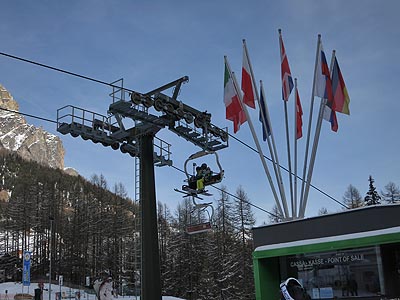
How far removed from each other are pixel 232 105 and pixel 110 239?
7014cm

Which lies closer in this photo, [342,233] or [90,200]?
[342,233]

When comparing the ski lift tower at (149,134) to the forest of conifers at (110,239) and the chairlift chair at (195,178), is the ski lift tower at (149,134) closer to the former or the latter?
the chairlift chair at (195,178)

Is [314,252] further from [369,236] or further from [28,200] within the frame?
[28,200]

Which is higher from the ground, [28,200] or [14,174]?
[14,174]

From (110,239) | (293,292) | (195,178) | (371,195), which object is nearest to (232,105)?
(195,178)

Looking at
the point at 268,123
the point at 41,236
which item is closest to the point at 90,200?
the point at 41,236

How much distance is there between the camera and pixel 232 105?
21.3m

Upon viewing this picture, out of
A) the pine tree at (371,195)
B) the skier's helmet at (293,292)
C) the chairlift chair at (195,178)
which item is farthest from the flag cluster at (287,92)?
the pine tree at (371,195)

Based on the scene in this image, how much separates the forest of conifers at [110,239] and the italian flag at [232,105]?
118 ft

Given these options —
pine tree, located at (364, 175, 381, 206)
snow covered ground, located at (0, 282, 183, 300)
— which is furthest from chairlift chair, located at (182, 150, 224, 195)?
pine tree, located at (364, 175, 381, 206)

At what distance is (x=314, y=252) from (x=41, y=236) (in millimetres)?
86034

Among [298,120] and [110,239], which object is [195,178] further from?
[110,239]

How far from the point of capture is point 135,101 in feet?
53.1

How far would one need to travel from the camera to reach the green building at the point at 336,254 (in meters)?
14.1
